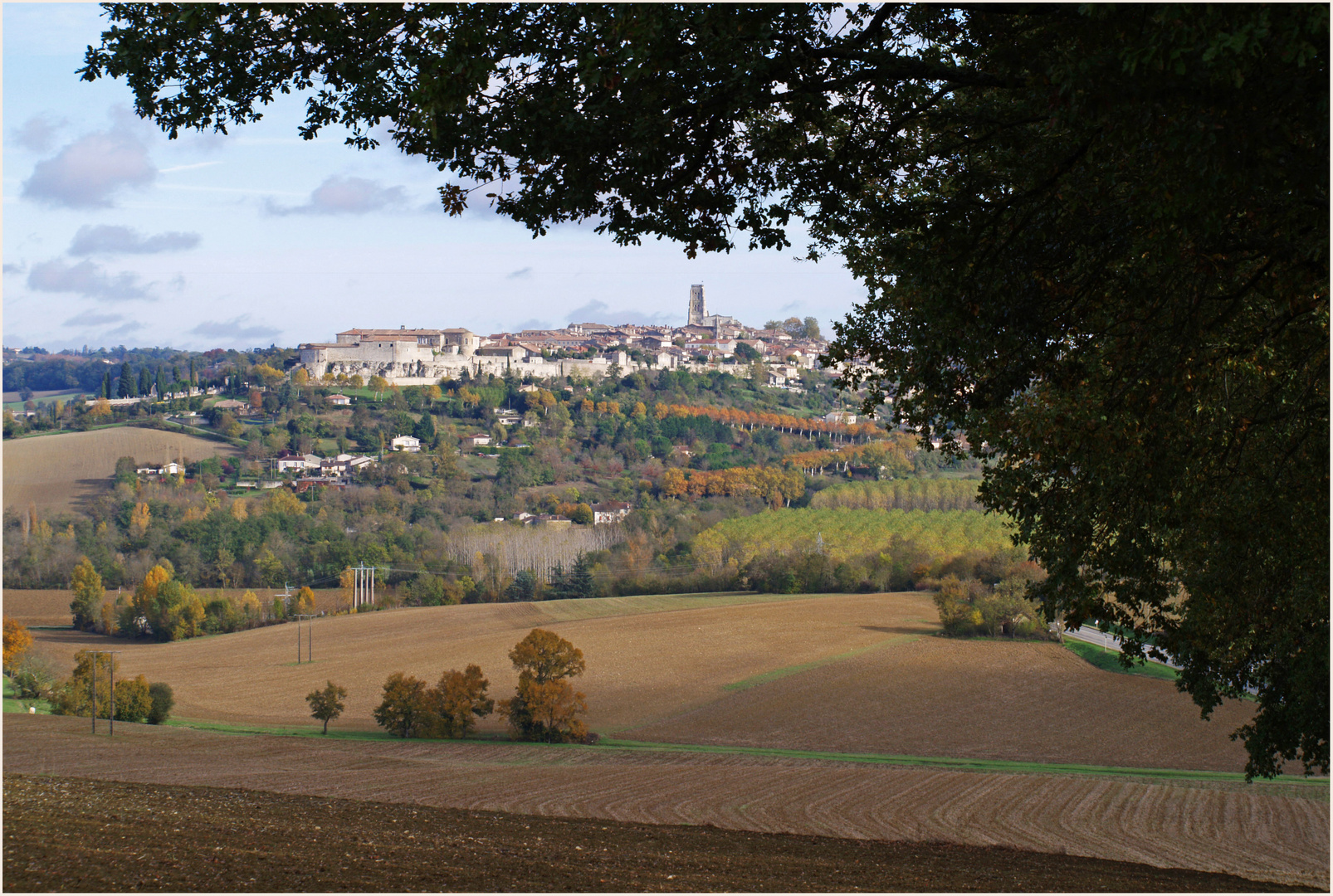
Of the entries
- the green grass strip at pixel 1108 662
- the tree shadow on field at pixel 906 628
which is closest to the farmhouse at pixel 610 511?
the tree shadow on field at pixel 906 628

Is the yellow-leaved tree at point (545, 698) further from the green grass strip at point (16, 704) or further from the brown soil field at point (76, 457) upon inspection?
the brown soil field at point (76, 457)

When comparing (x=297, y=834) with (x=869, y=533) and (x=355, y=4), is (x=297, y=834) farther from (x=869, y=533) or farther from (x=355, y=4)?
(x=869, y=533)

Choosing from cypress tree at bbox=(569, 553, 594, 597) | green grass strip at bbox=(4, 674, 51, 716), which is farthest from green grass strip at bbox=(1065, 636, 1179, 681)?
green grass strip at bbox=(4, 674, 51, 716)

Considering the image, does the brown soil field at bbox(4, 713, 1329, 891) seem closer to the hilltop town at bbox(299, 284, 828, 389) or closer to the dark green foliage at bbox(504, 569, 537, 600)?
the dark green foliage at bbox(504, 569, 537, 600)

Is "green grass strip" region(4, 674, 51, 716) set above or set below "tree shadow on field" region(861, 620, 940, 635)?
below

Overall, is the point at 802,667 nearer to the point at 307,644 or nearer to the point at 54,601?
the point at 307,644

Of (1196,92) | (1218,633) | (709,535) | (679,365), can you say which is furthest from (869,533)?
(679,365)

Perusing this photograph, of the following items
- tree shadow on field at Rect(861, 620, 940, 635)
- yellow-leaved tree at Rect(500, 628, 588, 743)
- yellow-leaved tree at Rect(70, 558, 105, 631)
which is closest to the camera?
yellow-leaved tree at Rect(500, 628, 588, 743)
